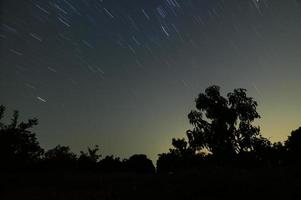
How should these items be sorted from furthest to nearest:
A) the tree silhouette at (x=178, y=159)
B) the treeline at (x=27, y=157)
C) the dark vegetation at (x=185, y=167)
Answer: the tree silhouette at (x=178, y=159), the treeline at (x=27, y=157), the dark vegetation at (x=185, y=167)

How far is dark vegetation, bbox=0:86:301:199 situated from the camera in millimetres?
14914

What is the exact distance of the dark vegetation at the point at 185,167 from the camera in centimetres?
1491

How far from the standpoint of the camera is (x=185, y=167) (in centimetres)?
4131

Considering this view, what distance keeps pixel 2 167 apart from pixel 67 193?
20.2m

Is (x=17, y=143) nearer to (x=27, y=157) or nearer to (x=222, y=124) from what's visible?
(x=27, y=157)

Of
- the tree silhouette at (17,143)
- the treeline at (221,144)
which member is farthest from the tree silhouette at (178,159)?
the tree silhouette at (17,143)

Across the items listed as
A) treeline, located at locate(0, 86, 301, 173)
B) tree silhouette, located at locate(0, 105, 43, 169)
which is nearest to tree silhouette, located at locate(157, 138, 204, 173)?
treeline, located at locate(0, 86, 301, 173)

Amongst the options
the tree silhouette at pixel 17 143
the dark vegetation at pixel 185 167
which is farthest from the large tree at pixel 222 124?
the tree silhouette at pixel 17 143

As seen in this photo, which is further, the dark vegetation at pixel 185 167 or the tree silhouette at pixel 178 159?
the tree silhouette at pixel 178 159

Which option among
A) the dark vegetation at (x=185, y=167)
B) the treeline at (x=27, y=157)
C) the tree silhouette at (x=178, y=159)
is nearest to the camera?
the dark vegetation at (x=185, y=167)

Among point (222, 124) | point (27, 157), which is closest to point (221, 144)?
point (222, 124)

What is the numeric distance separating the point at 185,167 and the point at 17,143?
22.8 meters

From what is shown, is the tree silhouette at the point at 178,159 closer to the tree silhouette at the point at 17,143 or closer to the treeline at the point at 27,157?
the treeline at the point at 27,157

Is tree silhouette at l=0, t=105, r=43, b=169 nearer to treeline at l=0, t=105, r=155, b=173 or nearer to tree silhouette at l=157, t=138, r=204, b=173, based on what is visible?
treeline at l=0, t=105, r=155, b=173
